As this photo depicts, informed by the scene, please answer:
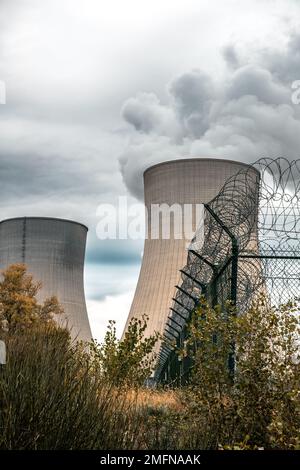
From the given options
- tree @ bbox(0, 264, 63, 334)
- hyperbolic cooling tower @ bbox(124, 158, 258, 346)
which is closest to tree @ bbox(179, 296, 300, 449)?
hyperbolic cooling tower @ bbox(124, 158, 258, 346)

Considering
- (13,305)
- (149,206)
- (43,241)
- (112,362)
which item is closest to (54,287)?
(43,241)

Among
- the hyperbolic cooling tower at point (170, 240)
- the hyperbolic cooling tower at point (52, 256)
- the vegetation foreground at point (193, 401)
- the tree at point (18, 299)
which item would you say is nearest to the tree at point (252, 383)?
the vegetation foreground at point (193, 401)

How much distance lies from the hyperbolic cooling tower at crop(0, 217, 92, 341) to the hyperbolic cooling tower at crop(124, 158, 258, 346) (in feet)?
23.1

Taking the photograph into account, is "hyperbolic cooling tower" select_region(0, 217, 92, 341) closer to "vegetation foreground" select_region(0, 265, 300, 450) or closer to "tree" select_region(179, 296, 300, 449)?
"vegetation foreground" select_region(0, 265, 300, 450)

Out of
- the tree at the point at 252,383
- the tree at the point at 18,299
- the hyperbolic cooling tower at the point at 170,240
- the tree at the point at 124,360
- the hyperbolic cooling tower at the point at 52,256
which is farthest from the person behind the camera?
the hyperbolic cooling tower at the point at 52,256

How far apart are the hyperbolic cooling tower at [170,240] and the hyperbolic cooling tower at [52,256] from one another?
7.03 meters

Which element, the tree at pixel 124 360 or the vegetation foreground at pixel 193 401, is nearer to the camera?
the vegetation foreground at pixel 193 401

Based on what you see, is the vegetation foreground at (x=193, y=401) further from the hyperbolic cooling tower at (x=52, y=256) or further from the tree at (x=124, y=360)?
the hyperbolic cooling tower at (x=52, y=256)

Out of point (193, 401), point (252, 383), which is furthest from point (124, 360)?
point (252, 383)

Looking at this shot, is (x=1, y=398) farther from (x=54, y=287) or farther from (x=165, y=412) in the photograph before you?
(x=54, y=287)

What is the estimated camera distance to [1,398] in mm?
3027

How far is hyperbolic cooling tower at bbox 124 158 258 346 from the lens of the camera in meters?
20.7

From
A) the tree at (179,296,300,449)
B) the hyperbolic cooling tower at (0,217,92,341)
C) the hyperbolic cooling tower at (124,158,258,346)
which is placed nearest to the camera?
the tree at (179,296,300,449)

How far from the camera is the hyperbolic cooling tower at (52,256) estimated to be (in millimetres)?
28016
